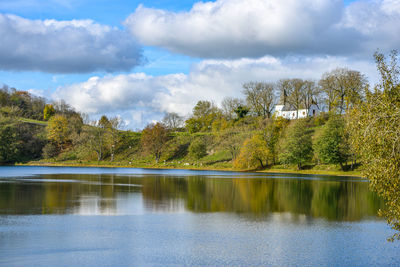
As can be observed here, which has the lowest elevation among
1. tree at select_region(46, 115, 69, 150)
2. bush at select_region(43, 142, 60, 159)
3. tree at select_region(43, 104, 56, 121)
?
bush at select_region(43, 142, 60, 159)

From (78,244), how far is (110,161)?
91.7m

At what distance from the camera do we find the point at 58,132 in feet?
386

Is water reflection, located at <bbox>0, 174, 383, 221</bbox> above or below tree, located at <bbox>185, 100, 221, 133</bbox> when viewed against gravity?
below

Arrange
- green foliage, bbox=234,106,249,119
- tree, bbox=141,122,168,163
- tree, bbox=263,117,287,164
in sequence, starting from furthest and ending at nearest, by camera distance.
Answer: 1. green foliage, bbox=234,106,249,119
2. tree, bbox=141,122,168,163
3. tree, bbox=263,117,287,164

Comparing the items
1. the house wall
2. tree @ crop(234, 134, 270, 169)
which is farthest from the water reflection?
the house wall

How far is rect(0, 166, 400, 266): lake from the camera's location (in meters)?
17.9

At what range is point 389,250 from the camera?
20.0 m

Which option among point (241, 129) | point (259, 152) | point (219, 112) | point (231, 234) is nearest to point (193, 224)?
point (231, 234)

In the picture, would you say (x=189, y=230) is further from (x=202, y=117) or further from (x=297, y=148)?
(x=202, y=117)

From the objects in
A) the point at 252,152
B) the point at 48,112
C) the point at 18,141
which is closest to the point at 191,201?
the point at 252,152

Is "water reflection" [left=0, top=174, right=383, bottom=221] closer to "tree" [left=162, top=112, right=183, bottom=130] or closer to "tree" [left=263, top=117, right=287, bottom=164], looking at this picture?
"tree" [left=263, top=117, right=287, bottom=164]

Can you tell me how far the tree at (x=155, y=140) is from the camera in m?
107

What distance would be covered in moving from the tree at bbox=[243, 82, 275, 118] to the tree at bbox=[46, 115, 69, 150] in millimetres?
54722

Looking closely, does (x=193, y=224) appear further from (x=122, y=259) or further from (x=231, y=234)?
(x=122, y=259)
